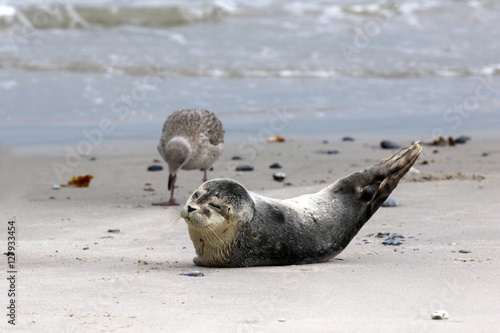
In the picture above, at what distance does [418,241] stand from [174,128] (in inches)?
151

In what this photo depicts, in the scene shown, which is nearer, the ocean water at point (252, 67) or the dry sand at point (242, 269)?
the dry sand at point (242, 269)

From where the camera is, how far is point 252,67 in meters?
17.4

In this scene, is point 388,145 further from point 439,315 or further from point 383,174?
point 439,315

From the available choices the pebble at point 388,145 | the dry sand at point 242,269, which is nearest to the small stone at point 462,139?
the pebble at point 388,145

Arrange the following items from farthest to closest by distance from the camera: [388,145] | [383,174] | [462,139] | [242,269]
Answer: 1. [462,139]
2. [388,145]
3. [383,174]
4. [242,269]

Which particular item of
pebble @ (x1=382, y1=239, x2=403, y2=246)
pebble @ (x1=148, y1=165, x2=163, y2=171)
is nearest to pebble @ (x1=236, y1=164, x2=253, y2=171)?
pebble @ (x1=148, y1=165, x2=163, y2=171)

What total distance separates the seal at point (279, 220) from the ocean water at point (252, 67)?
641cm

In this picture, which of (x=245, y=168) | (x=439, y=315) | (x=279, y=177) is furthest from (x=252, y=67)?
(x=439, y=315)

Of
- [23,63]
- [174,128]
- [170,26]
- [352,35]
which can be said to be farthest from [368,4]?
[174,128]

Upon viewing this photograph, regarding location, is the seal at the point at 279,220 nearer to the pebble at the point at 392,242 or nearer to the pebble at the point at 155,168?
the pebble at the point at 392,242

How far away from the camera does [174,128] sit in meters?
8.97

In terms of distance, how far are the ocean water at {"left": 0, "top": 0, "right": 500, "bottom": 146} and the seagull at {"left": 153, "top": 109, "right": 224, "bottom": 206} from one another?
241 centimetres

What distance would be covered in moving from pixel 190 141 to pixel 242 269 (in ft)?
13.5

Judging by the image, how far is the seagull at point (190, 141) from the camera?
8.53 meters
